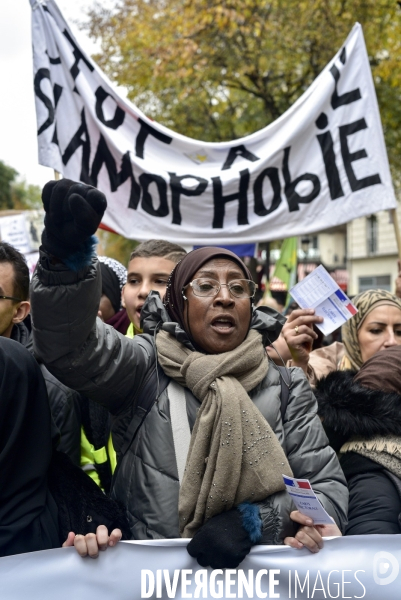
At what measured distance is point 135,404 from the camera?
2.14 m

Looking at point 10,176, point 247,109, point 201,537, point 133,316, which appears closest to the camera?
point 201,537

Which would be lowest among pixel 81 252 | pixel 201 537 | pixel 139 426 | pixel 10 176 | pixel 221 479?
pixel 201 537

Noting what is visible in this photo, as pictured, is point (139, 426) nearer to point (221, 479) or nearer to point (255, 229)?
point (221, 479)

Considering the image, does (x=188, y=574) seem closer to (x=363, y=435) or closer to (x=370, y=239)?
(x=363, y=435)

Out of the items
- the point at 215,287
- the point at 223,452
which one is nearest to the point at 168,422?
the point at 223,452

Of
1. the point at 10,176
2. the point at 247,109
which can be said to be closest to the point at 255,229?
the point at 247,109

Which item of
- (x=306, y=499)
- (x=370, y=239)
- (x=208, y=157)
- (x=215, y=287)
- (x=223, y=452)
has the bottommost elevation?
(x=306, y=499)

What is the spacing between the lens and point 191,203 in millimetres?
4531

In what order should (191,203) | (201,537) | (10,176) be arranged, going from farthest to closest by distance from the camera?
(10,176), (191,203), (201,537)

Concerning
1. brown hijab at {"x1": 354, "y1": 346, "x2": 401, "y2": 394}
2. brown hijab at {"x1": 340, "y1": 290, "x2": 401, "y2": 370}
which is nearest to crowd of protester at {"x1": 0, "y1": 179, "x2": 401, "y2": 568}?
brown hijab at {"x1": 354, "y1": 346, "x2": 401, "y2": 394}

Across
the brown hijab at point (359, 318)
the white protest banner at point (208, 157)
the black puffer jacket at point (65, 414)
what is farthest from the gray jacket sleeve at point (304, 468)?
the white protest banner at point (208, 157)

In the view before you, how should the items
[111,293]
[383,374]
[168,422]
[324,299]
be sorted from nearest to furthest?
1. [168,422]
2. [383,374]
3. [324,299]
4. [111,293]

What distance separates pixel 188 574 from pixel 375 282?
34.1 meters

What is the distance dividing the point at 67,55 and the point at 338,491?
356 centimetres
